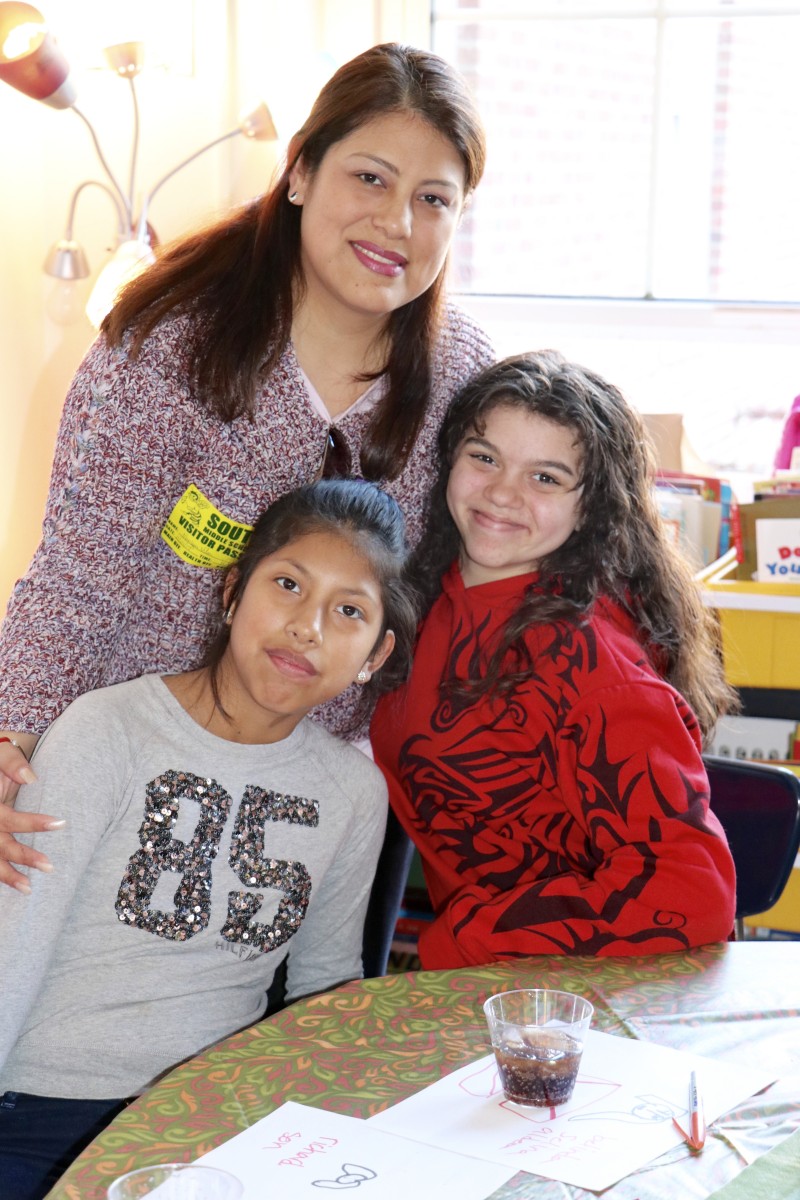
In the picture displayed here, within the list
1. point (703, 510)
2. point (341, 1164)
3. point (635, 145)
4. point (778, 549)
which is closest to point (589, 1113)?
point (341, 1164)

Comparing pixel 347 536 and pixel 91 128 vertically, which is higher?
A: pixel 91 128

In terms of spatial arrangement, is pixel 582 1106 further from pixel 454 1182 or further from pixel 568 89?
pixel 568 89

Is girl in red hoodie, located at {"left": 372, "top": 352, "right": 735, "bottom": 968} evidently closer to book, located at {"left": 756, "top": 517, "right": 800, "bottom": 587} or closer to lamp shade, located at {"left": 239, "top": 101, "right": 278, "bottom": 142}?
book, located at {"left": 756, "top": 517, "right": 800, "bottom": 587}

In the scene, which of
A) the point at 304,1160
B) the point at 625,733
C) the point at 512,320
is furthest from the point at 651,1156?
the point at 512,320

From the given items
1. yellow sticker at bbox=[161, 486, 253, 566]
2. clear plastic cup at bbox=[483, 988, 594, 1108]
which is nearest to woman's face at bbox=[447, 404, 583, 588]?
yellow sticker at bbox=[161, 486, 253, 566]

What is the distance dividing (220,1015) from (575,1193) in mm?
588

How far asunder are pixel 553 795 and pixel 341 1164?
26.6 inches

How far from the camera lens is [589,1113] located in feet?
2.93

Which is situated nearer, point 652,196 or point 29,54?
point 29,54

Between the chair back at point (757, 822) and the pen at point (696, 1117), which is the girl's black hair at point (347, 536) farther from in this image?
the pen at point (696, 1117)

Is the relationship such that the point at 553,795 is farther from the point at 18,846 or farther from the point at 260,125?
the point at 260,125

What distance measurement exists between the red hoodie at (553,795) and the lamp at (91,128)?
3.64ft

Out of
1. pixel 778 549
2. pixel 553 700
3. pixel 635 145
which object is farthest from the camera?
pixel 635 145

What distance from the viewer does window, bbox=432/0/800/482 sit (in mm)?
3336
